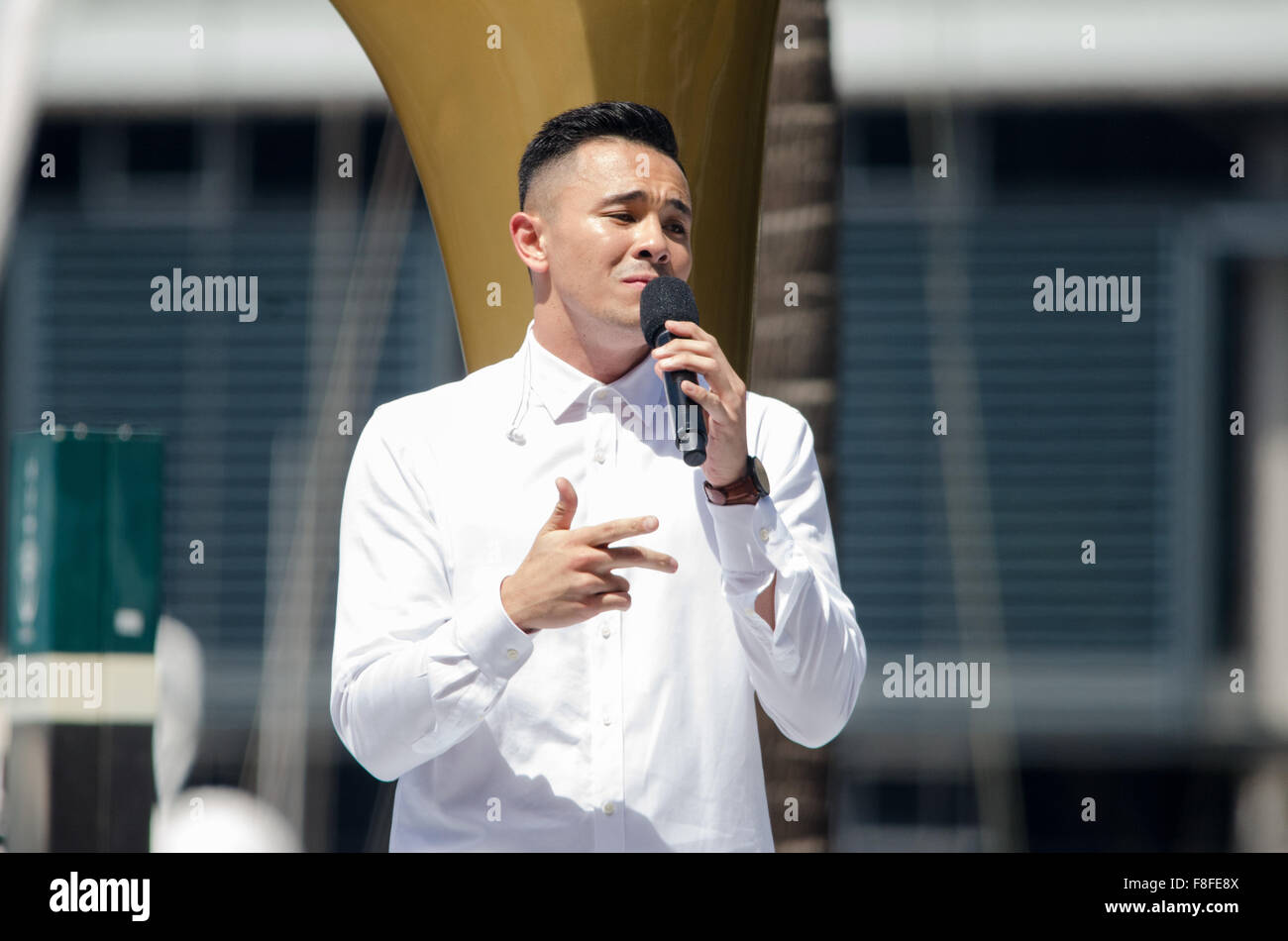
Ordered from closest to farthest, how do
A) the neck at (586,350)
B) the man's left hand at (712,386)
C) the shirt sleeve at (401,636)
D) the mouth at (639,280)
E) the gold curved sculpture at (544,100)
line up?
the man's left hand at (712,386)
the shirt sleeve at (401,636)
the mouth at (639,280)
the neck at (586,350)
the gold curved sculpture at (544,100)

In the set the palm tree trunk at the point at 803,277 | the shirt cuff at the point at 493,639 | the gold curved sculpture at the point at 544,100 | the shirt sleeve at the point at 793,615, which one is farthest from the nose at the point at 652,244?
the palm tree trunk at the point at 803,277

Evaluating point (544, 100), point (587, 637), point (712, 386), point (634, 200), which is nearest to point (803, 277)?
point (544, 100)

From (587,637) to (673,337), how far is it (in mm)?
450

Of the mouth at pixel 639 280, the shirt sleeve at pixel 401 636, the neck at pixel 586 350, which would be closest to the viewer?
the shirt sleeve at pixel 401 636

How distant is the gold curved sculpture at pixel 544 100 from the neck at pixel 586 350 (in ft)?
0.36

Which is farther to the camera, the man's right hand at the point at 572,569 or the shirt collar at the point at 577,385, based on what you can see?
the shirt collar at the point at 577,385

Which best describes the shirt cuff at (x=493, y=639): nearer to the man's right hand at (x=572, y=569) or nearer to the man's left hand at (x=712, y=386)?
the man's right hand at (x=572, y=569)

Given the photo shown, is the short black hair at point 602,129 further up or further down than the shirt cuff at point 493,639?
further up

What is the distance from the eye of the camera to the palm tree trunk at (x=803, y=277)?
2924 mm

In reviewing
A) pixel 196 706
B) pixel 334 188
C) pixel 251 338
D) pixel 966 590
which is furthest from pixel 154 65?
pixel 966 590

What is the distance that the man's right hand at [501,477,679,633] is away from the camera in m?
1.71
